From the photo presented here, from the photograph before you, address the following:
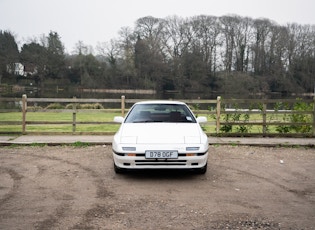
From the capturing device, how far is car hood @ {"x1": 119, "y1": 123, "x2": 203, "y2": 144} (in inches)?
213

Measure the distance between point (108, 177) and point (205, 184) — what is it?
5.70ft

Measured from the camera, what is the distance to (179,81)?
3127 inches

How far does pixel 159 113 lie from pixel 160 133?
3.80 feet

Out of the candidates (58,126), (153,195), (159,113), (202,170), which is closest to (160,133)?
(202,170)

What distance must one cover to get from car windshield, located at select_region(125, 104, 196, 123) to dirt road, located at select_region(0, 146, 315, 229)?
44.1 inches

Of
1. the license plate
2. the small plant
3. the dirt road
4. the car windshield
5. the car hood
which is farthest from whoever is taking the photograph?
the small plant

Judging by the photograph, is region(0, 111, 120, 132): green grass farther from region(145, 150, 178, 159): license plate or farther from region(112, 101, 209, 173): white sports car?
region(145, 150, 178, 159): license plate

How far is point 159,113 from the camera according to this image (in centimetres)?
676

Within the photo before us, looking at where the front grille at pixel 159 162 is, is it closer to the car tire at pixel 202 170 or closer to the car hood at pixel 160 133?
the car hood at pixel 160 133

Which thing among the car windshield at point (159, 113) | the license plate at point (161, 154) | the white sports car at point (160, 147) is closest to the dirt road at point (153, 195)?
the white sports car at point (160, 147)

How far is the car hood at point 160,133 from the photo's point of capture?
5.41 meters

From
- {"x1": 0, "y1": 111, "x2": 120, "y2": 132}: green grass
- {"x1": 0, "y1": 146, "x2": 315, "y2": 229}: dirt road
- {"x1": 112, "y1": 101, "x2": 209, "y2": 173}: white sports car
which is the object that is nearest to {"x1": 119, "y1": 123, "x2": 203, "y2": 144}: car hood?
{"x1": 112, "y1": 101, "x2": 209, "y2": 173}: white sports car

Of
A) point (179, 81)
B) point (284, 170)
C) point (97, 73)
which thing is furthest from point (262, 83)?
point (284, 170)

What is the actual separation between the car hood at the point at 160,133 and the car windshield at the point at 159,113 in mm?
283
